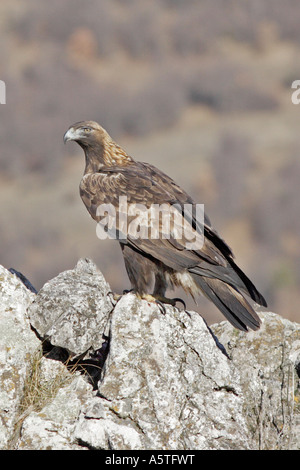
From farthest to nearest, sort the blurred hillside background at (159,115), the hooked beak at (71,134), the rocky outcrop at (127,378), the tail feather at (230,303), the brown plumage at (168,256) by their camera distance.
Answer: the blurred hillside background at (159,115)
the hooked beak at (71,134)
the brown plumage at (168,256)
the tail feather at (230,303)
the rocky outcrop at (127,378)

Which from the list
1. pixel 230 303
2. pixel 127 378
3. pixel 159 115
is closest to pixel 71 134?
pixel 230 303

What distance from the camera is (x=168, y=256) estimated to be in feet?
20.7

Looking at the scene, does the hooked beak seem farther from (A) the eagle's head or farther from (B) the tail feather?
(B) the tail feather

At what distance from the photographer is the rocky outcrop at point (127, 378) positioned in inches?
192

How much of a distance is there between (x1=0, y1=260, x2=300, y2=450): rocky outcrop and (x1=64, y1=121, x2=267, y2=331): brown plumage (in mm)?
399

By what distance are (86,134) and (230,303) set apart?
2.63 meters

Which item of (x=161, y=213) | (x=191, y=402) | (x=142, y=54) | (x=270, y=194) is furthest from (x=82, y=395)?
(x=142, y=54)

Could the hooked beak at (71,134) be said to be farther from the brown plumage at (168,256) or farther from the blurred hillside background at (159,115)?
the blurred hillside background at (159,115)

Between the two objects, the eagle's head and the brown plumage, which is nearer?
the brown plumage

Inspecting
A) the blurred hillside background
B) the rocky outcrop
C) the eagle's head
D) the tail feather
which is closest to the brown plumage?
the tail feather

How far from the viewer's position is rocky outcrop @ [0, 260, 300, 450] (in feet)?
16.0

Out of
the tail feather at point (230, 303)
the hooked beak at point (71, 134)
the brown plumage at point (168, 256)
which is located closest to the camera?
the tail feather at point (230, 303)

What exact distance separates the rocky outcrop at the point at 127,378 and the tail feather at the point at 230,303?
0.84ft

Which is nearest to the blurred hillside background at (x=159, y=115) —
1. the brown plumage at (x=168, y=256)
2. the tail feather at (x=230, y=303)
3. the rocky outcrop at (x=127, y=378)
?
the brown plumage at (x=168, y=256)
